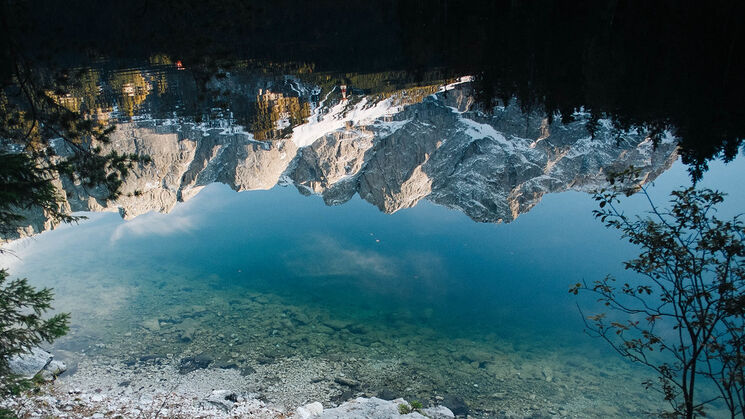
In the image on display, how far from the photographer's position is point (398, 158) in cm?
2269

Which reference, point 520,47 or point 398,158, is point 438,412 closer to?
point 398,158

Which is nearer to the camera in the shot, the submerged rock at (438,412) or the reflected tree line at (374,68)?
the reflected tree line at (374,68)

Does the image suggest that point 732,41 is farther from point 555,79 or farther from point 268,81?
point 268,81

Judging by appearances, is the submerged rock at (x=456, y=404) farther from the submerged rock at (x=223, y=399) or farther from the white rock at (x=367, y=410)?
the submerged rock at (x=223, y=399)

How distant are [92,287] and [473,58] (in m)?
26.3

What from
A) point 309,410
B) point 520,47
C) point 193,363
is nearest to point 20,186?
point 193,363

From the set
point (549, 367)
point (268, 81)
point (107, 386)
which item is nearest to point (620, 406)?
point (549, 367)

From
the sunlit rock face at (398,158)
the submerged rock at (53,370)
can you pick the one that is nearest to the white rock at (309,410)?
the submerged rock at (53,370)

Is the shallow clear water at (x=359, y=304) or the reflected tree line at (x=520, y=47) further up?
the reflected tree line at (x=520, y=47)

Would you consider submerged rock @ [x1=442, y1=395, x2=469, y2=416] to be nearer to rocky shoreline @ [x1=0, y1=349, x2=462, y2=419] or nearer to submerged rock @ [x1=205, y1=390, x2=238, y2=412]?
rocky shoreline @ [x1=0, y1=349, x2=462, y2=419]

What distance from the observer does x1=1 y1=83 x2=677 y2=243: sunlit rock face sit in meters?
18.1

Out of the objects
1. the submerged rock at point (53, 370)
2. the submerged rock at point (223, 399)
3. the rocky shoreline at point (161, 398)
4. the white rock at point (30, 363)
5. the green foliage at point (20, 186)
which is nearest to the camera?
the green foliage at point (20, 186)


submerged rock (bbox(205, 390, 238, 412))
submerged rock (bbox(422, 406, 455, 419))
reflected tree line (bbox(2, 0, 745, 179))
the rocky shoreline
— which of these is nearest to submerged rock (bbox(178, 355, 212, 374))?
the rocky shoreline

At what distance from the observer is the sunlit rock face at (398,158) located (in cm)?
1808
